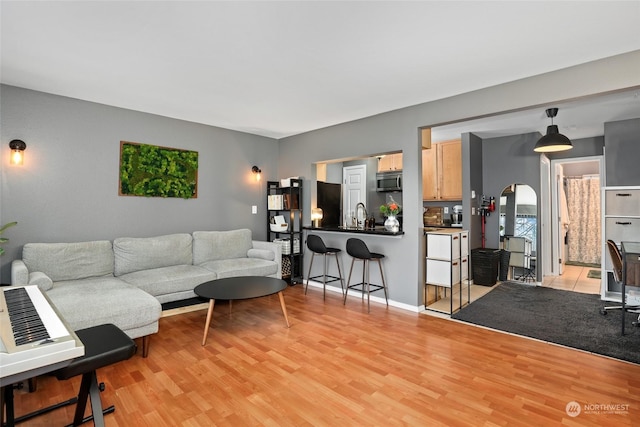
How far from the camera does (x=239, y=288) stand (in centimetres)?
324

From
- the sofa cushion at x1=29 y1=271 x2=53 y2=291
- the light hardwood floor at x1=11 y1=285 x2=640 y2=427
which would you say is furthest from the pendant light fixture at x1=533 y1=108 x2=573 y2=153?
the sofa cushion at x1=29 y1=271 x2=53 y2=291

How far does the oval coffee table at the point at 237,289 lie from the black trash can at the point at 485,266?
348 centimetres

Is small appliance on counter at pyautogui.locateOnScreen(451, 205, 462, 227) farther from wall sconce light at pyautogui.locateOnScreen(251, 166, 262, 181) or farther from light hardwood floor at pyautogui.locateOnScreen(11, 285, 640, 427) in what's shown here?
wall sconce light at pyautogui.locateOnScreen(251, 166, 262, 181)

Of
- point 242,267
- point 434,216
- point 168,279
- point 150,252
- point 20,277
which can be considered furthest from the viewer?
point 434,216

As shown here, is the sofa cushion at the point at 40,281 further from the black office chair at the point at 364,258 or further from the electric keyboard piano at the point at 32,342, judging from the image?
the black office chair at the point at 364,258

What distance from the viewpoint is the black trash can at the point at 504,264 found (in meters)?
5.53

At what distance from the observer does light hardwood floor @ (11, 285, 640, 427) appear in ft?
6.43

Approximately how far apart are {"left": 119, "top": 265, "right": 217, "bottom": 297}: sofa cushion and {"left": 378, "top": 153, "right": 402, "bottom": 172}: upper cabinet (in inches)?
151

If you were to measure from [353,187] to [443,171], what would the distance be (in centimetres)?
183

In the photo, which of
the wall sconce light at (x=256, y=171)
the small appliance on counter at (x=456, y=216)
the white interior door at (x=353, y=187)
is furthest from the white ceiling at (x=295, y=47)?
the white interior door at (x=353, y=187)

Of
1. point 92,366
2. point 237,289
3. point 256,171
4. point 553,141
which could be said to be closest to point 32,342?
point 92,366

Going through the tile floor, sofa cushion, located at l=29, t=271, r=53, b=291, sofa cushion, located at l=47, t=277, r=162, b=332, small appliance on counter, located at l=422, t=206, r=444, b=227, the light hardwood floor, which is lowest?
the light hardwood floor

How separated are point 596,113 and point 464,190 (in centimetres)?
196

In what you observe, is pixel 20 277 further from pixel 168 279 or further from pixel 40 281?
pixel 168 279
